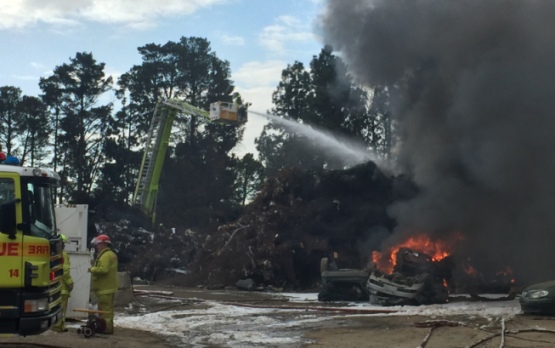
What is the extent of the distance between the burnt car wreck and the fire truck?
10.8 metres

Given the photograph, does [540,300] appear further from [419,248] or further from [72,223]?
[419,248]

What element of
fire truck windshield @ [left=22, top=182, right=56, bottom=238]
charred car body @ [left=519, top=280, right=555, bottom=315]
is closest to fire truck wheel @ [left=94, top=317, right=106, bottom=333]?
fire truck windshield @ [left=22, top=182, right=56, bottom=238]

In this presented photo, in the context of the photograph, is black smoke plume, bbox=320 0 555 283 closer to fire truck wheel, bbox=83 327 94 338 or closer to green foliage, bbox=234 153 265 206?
fire truck wheel, bbox=83 327 94 338

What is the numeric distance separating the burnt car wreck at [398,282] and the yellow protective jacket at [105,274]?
324 inches

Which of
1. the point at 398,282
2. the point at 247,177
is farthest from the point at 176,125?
the point at 398,282

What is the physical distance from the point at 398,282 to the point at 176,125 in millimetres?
39441

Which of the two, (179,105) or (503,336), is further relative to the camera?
(179,105)

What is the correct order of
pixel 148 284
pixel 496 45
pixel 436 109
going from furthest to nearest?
pixel 148 284 < pixel 436 109 < pixel 496 45

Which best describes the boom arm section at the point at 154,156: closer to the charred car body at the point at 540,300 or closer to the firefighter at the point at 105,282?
the firefighter at the point at 105,282

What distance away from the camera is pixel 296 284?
2636cm

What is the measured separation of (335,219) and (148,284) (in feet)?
30.3

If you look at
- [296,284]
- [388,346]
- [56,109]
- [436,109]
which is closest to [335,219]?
[296,284]

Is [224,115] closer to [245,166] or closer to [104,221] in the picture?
[104,221]

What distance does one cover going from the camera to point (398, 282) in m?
18.1
